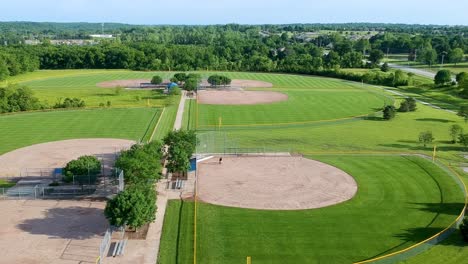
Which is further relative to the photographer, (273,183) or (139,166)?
(273,183)

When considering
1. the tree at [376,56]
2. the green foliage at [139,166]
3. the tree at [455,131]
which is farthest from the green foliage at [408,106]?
the tree at [376,56]

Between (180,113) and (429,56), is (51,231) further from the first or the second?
(429,56)

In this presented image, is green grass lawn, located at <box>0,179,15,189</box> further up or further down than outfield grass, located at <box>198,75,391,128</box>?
further down

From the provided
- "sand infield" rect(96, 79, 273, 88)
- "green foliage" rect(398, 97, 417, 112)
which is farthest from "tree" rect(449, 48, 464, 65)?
"green foliage" rect(398, 97, 417, 112)

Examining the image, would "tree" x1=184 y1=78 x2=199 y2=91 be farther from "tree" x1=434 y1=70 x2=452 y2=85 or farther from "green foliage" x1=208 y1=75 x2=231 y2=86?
"tree" x1=434 y1=70 x2=452 y2=85

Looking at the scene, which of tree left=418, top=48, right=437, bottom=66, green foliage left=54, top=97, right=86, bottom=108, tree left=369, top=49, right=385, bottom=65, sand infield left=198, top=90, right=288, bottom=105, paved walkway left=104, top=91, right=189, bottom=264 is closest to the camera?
paved walkway left=104, top=91, right=189, bottom=264

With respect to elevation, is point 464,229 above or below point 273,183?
above

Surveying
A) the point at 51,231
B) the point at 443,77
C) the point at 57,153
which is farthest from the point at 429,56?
the point at 51,231
